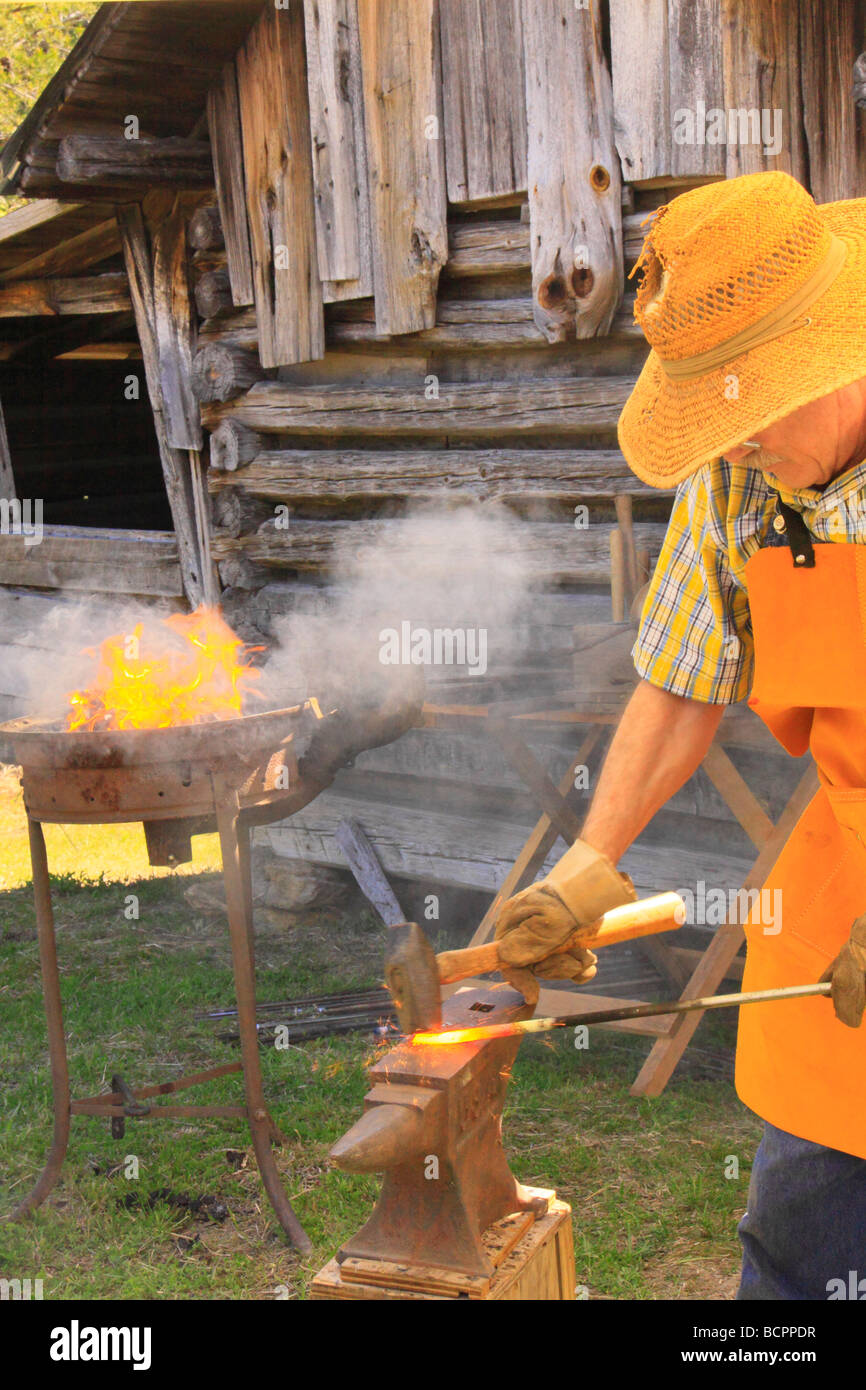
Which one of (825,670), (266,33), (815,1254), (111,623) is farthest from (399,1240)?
(111,623)

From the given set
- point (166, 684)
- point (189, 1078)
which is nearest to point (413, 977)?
point (166, 684)

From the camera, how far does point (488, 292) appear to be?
17.6ft

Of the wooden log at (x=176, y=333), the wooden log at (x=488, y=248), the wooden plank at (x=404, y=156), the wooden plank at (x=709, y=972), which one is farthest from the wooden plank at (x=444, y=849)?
the wooden log at (x=488, y=248)

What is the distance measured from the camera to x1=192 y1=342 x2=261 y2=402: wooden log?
20.7 ft

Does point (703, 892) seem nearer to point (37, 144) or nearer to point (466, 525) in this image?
point (466, 525)

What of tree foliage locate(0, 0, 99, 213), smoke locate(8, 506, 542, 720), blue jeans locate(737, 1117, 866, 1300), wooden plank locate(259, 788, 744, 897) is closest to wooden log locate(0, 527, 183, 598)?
smoke locate(8, 506, 542, 720)

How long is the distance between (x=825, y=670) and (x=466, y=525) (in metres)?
3.60

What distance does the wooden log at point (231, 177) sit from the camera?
20.2 ft

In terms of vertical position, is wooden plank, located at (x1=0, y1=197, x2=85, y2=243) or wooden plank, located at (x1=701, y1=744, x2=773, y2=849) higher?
wooden plank, located at (x1=0, y1=197, x2=85, y2=243)

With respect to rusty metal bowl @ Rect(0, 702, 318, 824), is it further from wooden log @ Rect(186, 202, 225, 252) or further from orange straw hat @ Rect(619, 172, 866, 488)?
wooden log @ Rect(186, 202, 225, 252)

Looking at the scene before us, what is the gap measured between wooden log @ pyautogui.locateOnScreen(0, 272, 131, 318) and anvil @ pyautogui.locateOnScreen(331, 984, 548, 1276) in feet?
20.8

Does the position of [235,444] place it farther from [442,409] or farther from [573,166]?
[573,166]

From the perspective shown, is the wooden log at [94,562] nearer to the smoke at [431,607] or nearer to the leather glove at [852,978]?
the smoke at [431,607]

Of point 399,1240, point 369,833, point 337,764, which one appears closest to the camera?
point 399,1240
